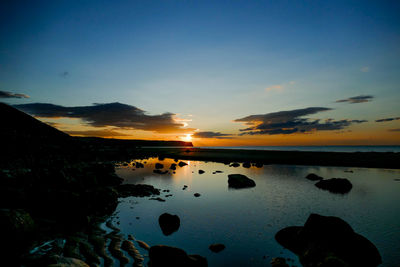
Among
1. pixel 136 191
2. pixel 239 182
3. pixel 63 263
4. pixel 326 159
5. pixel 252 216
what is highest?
pixel 326 159

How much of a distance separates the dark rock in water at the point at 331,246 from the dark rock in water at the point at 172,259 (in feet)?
17.7

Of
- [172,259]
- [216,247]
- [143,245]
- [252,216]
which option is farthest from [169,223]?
[252,216]

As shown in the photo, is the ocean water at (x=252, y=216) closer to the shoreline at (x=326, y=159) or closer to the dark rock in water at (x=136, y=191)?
the dark rock in water at (x=136, y=191)

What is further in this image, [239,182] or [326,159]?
[326,159]

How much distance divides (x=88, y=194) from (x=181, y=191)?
1230 cm

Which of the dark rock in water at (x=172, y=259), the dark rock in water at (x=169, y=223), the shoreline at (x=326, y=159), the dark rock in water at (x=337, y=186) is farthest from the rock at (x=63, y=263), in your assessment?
the shoreline at (x=326, y=159)

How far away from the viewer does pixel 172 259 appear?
915 centimetres

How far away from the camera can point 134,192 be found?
25156 millimetres

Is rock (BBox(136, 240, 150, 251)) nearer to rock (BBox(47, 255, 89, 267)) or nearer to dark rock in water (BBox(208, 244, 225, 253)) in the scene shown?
dark rock in water (BBox(208, 244, 225, 253))

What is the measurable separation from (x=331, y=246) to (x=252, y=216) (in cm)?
764

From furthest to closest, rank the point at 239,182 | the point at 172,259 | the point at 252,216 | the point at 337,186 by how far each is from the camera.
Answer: the point at 239,182 < the point at 337,186 < the point at 252,216 < the point at 172,259

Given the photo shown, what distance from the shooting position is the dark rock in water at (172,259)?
910 centimetres

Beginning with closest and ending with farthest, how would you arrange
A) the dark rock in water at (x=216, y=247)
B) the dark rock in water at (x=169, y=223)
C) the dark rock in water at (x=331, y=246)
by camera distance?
the dark rock in water at (x=331, y=246)
the dark rock in water at (x=216, y=247)
the dark rock in water at (x=169, y=223)

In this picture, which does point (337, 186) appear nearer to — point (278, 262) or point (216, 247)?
point (278, 262)
